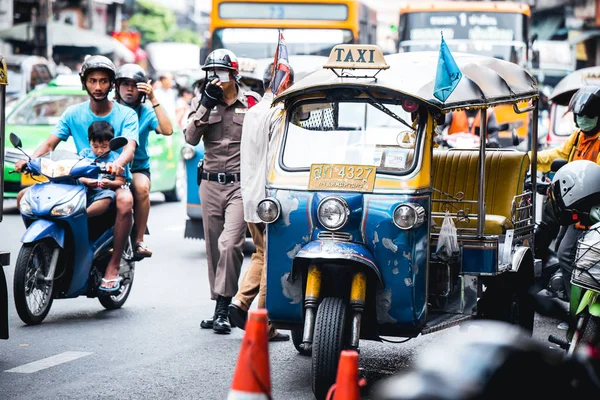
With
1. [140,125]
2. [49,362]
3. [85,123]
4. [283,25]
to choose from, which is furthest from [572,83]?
[49,362]

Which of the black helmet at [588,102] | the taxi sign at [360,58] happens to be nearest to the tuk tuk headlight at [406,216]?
the taxi sign at [360,58]

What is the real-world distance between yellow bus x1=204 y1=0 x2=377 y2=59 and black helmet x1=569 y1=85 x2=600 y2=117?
983 cm

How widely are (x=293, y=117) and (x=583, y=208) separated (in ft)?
5.72

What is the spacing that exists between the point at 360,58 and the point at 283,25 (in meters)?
11.7

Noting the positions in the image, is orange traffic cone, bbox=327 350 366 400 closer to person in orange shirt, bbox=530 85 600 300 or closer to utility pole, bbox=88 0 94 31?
person in orange shirt, bbox=530 85 600 300

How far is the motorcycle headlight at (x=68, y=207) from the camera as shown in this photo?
298 inches

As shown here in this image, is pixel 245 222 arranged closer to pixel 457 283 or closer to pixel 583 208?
pixel 457 283

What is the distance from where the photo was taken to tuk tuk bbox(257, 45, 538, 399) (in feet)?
18.6

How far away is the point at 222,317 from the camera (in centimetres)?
Answer: 764

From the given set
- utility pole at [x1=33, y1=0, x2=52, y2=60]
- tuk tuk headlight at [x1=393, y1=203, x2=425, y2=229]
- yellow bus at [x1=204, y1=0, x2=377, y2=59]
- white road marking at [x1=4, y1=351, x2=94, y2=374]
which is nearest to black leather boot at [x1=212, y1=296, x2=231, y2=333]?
white road marking at [x1=4, y1=351, x2=94, y2=374]

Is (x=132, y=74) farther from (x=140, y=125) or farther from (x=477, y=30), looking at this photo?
(x=477, y=30)

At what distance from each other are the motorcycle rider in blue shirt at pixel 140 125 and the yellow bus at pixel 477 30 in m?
10.5

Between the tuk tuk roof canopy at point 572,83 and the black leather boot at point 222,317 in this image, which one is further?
the tuk tuk roof canopy at point 572,83

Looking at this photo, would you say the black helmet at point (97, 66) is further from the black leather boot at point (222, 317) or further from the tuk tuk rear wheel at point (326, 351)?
the tuk tuk rear wheel at point (326, 351)
